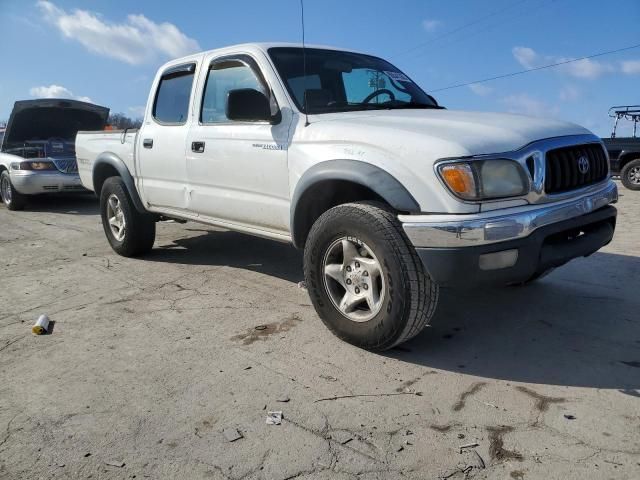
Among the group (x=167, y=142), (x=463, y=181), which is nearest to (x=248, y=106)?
(x=167, y=142)

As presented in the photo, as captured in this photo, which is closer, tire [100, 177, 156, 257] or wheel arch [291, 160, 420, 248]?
wheel arch [291, 160, 420, 248]

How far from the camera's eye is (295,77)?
3.81m

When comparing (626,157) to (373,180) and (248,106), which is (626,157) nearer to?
(248,106)

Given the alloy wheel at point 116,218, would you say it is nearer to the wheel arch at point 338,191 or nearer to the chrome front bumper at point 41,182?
the wheel arch at point 338,191

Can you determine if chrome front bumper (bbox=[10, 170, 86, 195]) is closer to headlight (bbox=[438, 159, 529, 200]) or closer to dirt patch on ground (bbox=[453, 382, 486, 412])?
headlight (bbox=[438, 159, 529, 200])

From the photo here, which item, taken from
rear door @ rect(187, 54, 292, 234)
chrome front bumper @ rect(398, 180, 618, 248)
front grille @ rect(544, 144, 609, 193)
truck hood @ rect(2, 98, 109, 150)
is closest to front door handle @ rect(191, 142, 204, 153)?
rear door @ rect(187, 54, 292, 234)

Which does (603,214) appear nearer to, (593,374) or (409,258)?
(593,374)

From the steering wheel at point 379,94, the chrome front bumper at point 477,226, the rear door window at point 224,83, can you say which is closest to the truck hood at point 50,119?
the rear door window at point 224,83

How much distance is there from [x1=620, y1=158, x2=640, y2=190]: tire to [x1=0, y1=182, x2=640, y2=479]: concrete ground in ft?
25.6

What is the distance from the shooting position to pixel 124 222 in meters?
5.50

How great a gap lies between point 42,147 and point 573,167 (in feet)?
32.0

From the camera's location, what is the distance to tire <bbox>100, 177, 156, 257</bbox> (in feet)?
17.7

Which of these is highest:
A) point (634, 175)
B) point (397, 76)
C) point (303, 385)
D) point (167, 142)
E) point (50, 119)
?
point (397, 76)

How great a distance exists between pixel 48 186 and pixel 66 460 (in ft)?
27.5
